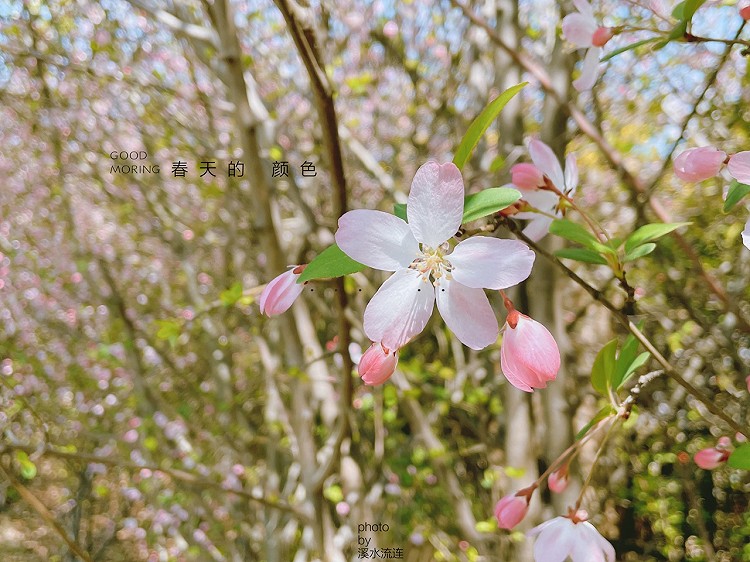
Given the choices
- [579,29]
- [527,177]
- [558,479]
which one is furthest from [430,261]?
[579,29]

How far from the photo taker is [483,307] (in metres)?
0.35

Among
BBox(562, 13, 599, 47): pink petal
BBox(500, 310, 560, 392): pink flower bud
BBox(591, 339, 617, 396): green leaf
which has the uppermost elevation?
BBox(562, 13, 599, 47): pink petal

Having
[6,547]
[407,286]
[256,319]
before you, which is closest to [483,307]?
[407,286]

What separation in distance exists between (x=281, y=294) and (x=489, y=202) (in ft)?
0.57

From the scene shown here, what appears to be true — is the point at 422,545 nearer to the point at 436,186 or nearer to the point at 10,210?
the point at 436,186

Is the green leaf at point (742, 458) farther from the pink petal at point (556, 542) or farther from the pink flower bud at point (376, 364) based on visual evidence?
the pink flower bud at point (376, 364)

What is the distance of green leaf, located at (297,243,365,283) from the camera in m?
0.34

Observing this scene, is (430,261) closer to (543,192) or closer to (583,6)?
(543,192)

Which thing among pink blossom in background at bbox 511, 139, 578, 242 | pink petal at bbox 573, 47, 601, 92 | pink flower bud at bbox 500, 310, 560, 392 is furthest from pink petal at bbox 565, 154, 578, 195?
pink flower bud at bbox 500, 310, 560, 392

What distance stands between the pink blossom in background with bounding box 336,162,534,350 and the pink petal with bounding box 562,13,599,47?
33cm

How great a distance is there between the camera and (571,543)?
44cm

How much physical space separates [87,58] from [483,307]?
211 centimetres

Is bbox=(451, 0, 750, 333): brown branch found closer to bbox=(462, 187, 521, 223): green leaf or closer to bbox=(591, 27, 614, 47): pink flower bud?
bbox=(591, 27, 614, 47): pink flower bud

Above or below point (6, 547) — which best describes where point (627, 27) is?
above
